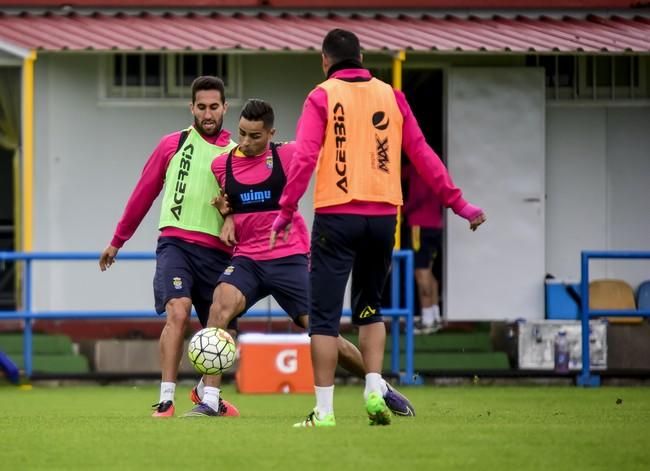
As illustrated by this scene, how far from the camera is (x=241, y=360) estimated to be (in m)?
15.7

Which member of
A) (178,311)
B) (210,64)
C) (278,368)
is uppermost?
(210,64)

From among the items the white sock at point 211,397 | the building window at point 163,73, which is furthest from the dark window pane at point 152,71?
the white sock at point 211,397

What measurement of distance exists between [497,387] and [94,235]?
496 centimetres

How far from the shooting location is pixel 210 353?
10.3 m

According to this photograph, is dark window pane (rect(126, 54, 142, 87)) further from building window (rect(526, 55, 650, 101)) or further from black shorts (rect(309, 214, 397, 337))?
black shorts (rect(309, 214, 397, 337))

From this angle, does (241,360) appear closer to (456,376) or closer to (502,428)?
(456,376)

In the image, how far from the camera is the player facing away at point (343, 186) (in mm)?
8961

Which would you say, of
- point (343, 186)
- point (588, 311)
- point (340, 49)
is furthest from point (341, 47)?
point (588, 311)

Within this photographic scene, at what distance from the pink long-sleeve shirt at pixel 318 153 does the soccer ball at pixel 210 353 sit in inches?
60.7

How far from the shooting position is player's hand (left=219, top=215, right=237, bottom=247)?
35.0 feet

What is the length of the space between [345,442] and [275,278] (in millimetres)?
2894

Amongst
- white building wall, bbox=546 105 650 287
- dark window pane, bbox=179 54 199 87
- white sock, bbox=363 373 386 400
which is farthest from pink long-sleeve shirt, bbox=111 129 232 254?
white building wall, bbox=546 105 650 287

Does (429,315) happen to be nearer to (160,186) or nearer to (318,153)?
(160,186)

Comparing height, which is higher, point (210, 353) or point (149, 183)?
point (149, 183)
